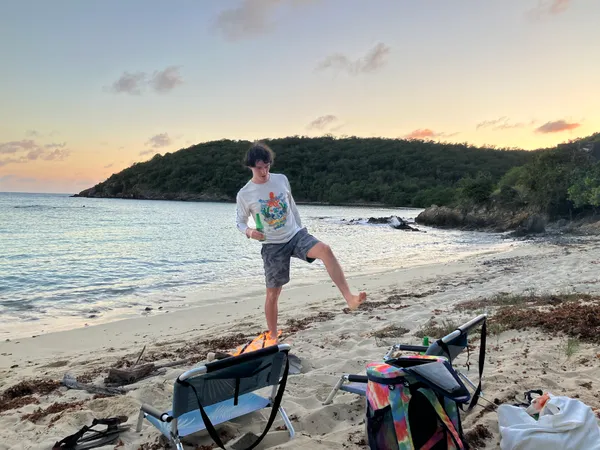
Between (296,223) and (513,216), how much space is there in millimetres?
38686

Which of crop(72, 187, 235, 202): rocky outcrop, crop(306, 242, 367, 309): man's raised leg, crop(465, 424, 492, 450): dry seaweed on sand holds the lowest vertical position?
crop(465, 424, 492, 450): dry seaweed on sand

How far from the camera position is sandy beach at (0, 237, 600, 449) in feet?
10.6

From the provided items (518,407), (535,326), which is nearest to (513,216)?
(535,326)

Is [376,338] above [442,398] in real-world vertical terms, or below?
below

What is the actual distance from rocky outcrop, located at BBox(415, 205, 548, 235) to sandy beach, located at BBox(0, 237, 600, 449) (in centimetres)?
2294

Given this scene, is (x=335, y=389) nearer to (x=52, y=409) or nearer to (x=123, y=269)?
(x=52, y=409)

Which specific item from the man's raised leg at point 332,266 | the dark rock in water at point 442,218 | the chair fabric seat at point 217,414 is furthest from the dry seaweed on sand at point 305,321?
the dark rock in water at point 442,218

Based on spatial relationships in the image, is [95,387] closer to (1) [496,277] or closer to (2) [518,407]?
(2) [518,407]

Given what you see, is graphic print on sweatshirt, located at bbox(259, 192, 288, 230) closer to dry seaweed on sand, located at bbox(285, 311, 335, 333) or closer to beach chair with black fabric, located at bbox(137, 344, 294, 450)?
beach chair with black fabric, located at bbox(137, 344, 294, 450)

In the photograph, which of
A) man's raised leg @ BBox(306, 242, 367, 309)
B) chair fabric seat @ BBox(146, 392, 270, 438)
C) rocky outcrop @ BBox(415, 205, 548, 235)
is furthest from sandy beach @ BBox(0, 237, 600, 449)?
rocky outcrop @ BBox(415, 205, 548, 235)

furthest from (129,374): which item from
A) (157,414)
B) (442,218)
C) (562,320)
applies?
(442,218)

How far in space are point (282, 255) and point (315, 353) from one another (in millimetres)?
1291

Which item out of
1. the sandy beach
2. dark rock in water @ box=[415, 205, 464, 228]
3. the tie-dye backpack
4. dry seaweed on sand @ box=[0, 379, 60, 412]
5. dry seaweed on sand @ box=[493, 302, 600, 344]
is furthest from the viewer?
dark rock in water @ box=[415, 205, 464, 228]

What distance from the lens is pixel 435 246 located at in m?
24.1
